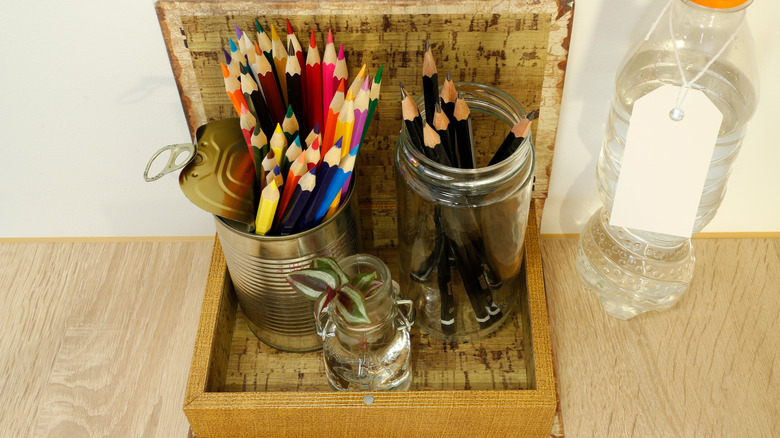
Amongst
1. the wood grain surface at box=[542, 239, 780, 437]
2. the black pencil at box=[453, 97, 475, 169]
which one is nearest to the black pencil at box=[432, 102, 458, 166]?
the black pencil at box=[453, 97, 475, 169]

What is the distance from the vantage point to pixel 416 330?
2.19 ft

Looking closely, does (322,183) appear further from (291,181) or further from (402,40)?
(402,40)

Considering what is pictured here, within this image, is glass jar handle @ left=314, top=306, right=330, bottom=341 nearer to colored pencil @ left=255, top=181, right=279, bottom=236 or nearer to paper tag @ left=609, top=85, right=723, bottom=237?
colored pencil @ left=255, top=181, right=279, bottom=236

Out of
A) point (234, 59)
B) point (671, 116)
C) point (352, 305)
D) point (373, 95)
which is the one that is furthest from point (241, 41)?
point (671, 116)

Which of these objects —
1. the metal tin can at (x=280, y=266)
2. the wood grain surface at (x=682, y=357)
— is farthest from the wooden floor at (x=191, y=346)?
the metal tin can at (x=280, y=266)

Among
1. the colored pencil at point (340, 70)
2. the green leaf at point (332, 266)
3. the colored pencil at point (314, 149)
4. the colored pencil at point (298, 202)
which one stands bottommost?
the green leaf at point (332, 266)

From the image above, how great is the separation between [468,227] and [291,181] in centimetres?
16

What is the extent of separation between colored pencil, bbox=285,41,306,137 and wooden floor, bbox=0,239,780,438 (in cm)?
27

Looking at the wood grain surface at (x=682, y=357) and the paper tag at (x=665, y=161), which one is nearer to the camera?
the paper tag at (x=665, y=161)

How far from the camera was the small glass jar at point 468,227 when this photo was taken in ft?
1.80

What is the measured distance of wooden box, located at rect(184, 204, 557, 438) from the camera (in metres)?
0.56

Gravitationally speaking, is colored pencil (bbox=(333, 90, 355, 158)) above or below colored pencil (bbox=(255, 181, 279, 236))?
above

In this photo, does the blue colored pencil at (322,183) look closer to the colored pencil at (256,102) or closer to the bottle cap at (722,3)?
the colored pencil at (256,102)

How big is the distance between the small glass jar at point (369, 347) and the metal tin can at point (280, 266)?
0.10ft
